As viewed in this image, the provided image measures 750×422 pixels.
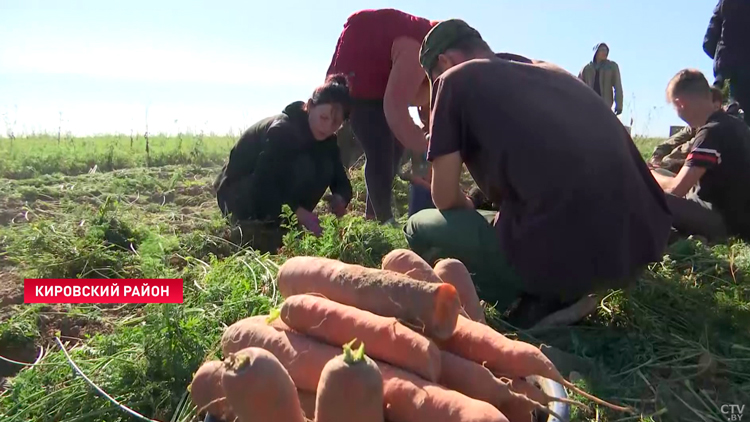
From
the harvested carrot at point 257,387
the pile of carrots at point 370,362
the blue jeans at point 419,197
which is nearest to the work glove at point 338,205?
the blue jeans at point 419,197

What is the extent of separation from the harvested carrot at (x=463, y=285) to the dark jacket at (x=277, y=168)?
7.35 ft

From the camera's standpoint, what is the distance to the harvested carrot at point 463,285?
208 cm

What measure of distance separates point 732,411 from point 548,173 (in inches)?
43.0

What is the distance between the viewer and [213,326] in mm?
2367

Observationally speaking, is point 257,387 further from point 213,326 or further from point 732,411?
point 732,411

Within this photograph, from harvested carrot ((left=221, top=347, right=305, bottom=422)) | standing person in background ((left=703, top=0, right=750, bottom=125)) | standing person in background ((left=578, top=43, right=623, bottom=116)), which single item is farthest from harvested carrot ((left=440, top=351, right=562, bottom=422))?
standing person in background ((left=578, top=43, right=623, bottom=116))

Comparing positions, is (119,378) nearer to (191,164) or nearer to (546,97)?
(546,97)

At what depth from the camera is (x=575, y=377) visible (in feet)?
7.35

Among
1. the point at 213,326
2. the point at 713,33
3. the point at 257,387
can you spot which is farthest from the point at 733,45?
the point at 257,387

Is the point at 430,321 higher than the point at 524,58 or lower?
lower

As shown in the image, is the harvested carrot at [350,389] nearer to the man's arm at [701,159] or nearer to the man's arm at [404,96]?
the man's arm at [404,96]

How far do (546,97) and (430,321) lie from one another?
1.28 meters

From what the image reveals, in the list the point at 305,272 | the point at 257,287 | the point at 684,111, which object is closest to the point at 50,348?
the point at 257,287

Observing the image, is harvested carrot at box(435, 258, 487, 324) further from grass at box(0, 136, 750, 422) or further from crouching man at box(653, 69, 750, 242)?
crouching man at box(653, 69, 750, 242)
